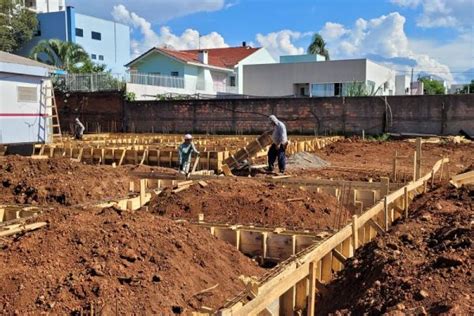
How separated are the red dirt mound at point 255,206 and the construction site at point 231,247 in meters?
0.02

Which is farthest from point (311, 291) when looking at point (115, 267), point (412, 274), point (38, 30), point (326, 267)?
point (38, 30)

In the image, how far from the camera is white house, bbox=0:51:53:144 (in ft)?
54.2

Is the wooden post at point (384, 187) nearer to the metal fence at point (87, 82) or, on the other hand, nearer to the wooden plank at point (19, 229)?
the wooden plank at point (19, 229)

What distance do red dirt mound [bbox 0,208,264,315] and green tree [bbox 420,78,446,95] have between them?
2246 inches

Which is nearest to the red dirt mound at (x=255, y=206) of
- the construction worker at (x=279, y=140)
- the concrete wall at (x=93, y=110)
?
the construction worker at (x=279, y=140)

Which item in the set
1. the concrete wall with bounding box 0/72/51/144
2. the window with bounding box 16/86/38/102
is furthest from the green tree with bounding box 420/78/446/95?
the window with bounding box 16/86/38/102

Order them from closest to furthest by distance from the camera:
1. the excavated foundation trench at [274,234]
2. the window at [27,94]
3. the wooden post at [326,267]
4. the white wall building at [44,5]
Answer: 1. the excavated foundation trench at [274,234]
2. the wooden post at [326,267]
3. the window at [27,94]
4. the white wall building at [44,5]

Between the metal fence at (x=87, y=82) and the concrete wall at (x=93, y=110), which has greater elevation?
the metal fence at (x=87, y=82)

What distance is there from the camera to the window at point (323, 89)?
34.8 m

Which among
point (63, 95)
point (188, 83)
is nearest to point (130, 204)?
point (63, 95)

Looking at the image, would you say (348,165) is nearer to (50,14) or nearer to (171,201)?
(171,201)

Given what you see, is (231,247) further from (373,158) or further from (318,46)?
(318,46)

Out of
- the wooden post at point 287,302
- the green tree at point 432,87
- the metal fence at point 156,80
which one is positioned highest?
the green tree at point 432,87

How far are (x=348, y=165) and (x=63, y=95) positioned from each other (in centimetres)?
2091
